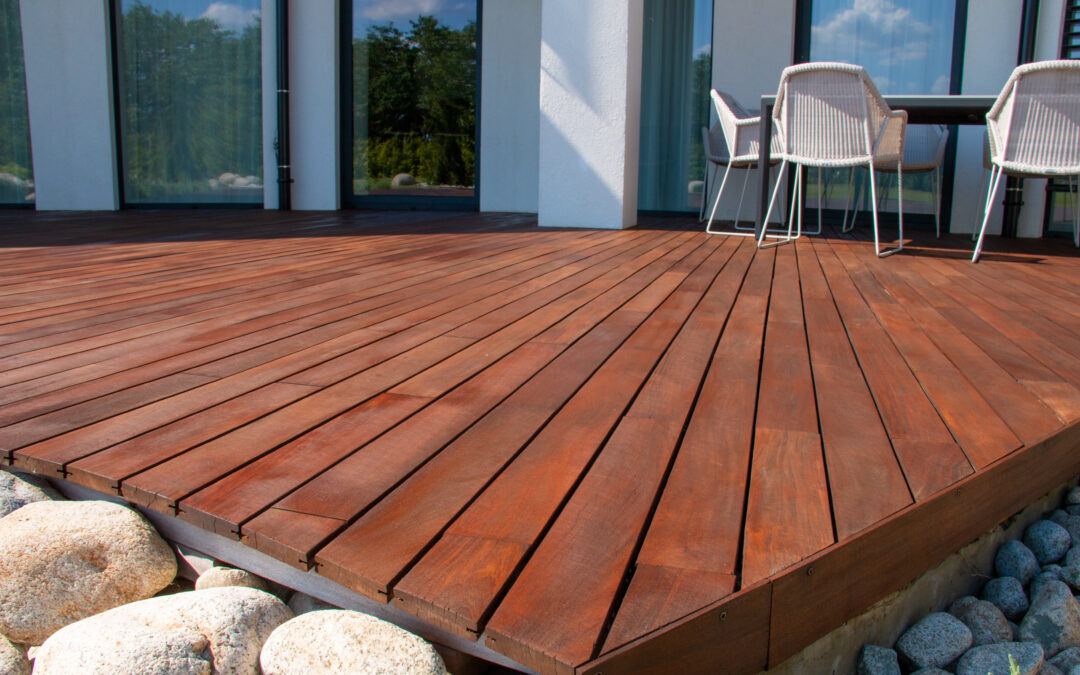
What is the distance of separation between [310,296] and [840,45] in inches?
206

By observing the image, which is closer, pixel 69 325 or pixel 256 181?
pixel 69 325

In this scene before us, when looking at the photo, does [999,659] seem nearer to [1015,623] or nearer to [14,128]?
[1015,623]

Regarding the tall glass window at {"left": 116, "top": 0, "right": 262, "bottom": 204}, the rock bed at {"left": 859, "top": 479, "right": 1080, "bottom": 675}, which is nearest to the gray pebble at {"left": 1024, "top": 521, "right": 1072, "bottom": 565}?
the rock bed at {"left": 859, "top": 479, "right": 1080, "bottom": 675}

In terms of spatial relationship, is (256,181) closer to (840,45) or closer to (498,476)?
(840,45)

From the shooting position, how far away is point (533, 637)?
31.9 inches

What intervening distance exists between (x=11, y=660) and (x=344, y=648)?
47 centimetres

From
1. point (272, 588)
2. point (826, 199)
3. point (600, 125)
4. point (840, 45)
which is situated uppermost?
point (840, 45)

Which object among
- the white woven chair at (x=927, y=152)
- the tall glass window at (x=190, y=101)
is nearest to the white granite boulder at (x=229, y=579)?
the white woven chair at (x=927, y=152)

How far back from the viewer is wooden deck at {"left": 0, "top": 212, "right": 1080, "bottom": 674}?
3.01 ft

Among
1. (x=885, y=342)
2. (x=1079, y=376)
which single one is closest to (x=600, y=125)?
(x=885, y=342)

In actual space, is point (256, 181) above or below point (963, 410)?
above

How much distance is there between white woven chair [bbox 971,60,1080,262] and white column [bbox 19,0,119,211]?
6844mm

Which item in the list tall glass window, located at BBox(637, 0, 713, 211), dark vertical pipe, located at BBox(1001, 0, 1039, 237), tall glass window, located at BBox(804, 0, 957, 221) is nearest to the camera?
dark vertical pipe, located at BBox(1001, 0, 1039, 237)

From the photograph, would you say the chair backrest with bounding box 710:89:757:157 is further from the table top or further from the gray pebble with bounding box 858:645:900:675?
the gray pebble with bounding box 858:645:900:675
